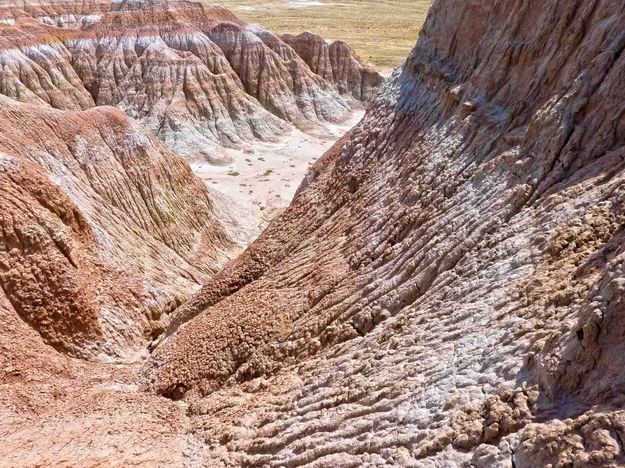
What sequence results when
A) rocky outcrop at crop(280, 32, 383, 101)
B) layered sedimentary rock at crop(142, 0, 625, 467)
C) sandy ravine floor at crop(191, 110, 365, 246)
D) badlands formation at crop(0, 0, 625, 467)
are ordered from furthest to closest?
rocky outcrop at crop(280, 32, 383, 101) → sandy ravine floor at crop(191, 110, 365, 246) → badlands formation at crop(0, 0, 625, 467) → layered sedimentary rock at crop(142, 0, 625, 467)

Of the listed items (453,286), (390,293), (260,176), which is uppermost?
(453,286)

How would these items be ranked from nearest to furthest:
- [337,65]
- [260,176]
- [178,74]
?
[260,176] → [178,74] → [337,65]

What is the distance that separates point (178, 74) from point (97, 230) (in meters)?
27.2

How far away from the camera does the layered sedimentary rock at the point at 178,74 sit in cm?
4059

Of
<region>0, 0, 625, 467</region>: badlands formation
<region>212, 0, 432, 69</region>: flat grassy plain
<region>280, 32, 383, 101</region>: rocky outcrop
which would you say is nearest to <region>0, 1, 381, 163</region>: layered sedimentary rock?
<region>280, 32, 383, 101</region>: rocky outcrop

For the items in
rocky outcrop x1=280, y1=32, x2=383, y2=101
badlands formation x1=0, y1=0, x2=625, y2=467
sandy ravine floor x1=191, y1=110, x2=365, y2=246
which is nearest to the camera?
badlands formation x1=0, y1=0, x2=625, y2=467

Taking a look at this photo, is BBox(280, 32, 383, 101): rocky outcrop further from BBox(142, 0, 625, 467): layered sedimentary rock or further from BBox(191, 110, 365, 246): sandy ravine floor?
BBox(142, 0, 625, 467): layered sedimentary rock

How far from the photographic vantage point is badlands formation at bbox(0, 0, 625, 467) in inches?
230

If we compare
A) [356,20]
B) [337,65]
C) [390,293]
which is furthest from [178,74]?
[356,20]

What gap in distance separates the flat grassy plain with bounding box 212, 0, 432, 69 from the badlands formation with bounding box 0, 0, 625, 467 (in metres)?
55.3

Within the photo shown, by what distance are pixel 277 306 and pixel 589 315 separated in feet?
24.0

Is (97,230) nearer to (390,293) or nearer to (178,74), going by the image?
(390,293)

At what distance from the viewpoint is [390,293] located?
30.5 ft

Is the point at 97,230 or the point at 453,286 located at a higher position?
the point at 453,286
